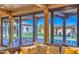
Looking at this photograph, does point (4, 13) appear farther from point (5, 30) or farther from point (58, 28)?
point (58, 28)

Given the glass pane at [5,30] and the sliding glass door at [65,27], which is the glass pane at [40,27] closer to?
the sliding glass door at [65,27]

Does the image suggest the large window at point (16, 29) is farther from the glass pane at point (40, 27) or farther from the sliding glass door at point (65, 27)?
the sliding glass door at point (65, 27)

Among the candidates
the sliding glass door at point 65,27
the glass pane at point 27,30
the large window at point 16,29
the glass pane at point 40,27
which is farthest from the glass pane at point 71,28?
the large window at point 16,29

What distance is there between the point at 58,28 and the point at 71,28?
0.72 ft

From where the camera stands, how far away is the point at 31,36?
1.68 meters

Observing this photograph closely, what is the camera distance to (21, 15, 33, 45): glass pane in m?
1.60

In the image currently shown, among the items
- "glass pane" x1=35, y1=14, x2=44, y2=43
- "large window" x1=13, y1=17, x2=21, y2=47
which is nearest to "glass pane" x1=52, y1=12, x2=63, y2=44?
"glass pane" x1=35, y1=14, x2=44, y2=43

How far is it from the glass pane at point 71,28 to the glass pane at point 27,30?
555mm

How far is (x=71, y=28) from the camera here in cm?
175

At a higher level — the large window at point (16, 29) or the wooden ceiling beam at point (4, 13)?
the wooden ceiling beam at point (4, 13)

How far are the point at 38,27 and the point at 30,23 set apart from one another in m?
0.17

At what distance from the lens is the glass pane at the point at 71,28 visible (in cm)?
161

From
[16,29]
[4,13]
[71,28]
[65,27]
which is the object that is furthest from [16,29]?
[71,28]

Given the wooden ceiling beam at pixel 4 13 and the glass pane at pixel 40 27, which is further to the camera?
the glass pane at pixel 40 27
